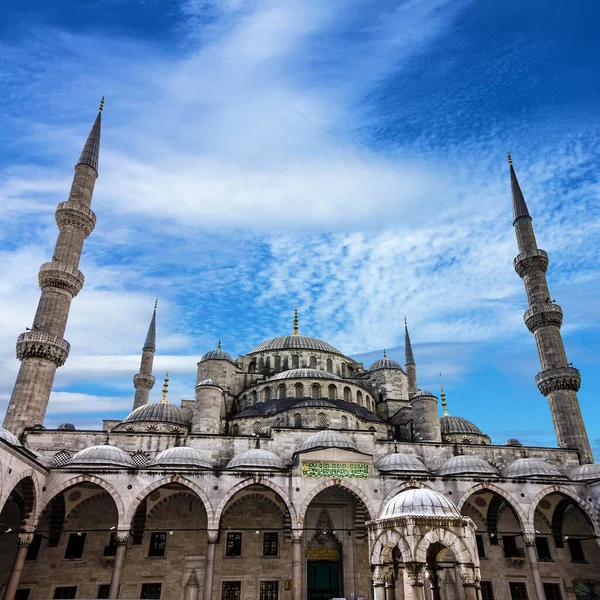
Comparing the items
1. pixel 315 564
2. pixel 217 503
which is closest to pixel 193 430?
pixel 217 503

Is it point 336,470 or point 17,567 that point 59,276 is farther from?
point 336,470

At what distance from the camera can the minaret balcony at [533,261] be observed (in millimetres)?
24766

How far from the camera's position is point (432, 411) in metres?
21.4

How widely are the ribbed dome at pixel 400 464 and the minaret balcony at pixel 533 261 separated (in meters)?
12.6

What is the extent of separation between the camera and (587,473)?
57.3ft

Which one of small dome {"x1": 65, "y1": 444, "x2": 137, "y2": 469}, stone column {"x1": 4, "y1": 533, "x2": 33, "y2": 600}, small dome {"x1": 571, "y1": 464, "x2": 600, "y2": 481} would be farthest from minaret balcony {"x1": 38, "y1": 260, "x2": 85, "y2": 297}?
small dome {"x1": 571, "y1": 464, "x2": 600, "y2": 481}

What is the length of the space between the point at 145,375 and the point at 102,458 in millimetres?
13754

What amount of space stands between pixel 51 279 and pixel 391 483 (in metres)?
15.6

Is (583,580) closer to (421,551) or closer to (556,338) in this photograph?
(556,338)

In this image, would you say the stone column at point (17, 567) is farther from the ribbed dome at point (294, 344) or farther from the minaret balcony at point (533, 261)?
the minaret balcony at point (533, 261)

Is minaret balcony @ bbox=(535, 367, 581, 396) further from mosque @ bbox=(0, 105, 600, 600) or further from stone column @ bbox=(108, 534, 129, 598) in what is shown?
stone column @ bbox=(108, 534, 129, 598)

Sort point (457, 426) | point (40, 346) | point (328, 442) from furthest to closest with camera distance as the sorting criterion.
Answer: point (457, 426) < point (40, 346) < point (328, 442)

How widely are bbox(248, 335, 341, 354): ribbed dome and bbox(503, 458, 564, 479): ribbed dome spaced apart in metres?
12.2

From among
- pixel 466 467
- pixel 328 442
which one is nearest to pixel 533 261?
pixel 466 467
